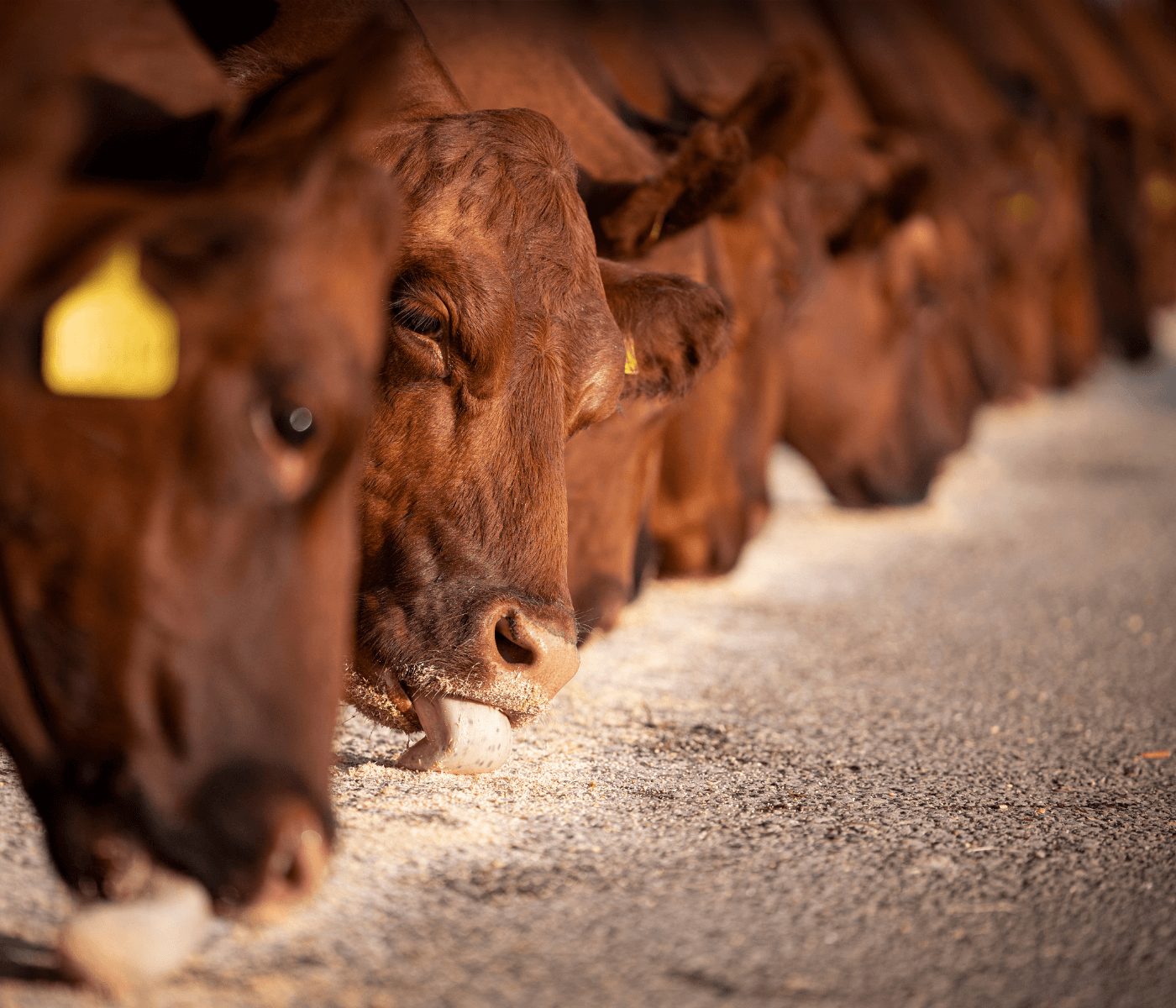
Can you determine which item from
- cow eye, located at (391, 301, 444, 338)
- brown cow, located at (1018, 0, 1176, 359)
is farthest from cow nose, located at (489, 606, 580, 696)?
brown cow, located at (1018, 0, 1176, 359)

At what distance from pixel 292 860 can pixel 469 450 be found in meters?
1.13

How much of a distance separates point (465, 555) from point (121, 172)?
96 centimetres

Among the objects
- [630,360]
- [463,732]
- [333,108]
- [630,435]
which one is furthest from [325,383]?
[630,435]

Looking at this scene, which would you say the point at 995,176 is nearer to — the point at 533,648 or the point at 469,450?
the point at 469,450

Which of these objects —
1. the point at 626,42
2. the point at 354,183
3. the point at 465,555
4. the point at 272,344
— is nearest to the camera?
the point at 272,344

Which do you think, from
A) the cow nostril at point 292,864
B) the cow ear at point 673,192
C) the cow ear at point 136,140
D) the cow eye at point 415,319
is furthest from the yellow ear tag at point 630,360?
the cow nostril at point 292,864

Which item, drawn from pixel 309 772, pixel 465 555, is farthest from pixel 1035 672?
pixel 309 772

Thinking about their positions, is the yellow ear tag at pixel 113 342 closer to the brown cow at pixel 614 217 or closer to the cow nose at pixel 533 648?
the cow nose at pixel 533 648

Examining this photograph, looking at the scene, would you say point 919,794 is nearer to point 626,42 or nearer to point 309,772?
point 309,772

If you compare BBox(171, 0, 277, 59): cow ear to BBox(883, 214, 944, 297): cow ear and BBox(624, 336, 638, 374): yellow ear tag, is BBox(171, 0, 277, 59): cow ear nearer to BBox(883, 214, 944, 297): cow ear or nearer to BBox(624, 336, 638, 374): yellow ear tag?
BBox(624, 336, 638, 374): yellow ear tag

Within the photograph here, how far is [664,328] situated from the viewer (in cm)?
368

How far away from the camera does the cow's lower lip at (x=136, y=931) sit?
1871 millimetres

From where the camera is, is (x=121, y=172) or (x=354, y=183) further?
(x=121, y=172)

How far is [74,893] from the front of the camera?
1.96 meters
